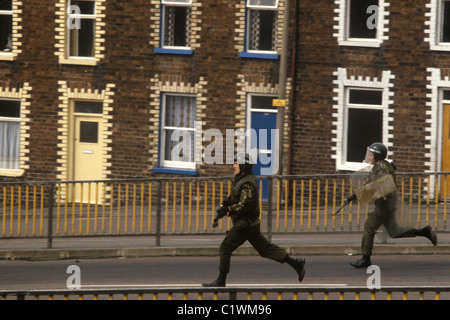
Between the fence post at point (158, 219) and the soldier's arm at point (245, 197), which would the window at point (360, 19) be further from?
the soldier's arm at point (245, 197)

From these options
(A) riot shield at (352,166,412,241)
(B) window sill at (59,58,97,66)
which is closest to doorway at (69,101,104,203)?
(B) window sill at (59,58,97,66)

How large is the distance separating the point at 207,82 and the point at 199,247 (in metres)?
8.26

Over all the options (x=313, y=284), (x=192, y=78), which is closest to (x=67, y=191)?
(x=313, y=284)

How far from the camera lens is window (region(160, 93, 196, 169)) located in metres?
25.3

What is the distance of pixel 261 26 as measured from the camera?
24641 mm

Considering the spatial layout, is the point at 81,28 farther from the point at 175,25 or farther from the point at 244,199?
the point at 244,199

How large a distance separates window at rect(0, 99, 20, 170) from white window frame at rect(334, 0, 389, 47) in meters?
8.27

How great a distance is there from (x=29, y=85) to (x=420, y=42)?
945 centimetres

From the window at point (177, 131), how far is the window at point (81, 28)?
238 cm

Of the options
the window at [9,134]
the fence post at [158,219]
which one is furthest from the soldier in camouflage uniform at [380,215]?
the window at [9,134]

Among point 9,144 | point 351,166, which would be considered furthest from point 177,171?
point 9,144

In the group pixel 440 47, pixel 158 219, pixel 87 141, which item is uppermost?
pixel 440 47

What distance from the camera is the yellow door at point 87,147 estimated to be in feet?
85.2
